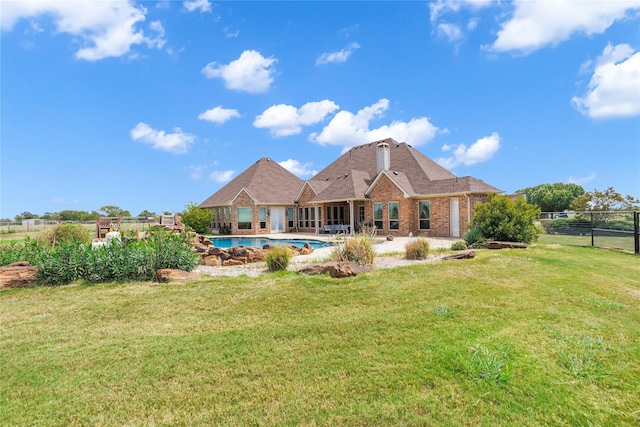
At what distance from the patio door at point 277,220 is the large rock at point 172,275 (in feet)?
70.2

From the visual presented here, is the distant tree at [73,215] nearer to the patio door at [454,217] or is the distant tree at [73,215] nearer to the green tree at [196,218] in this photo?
the green tree at [196,218]

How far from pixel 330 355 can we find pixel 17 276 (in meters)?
8.39

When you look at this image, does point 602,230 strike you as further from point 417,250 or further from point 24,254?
point 24,254

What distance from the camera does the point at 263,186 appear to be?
31.4m

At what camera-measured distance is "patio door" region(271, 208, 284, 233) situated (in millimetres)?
29828

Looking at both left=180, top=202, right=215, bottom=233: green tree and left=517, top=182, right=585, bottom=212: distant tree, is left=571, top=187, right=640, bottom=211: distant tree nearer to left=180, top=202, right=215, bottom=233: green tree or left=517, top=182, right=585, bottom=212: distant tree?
left=517, top=182, right=585, bottom=212: distant tree

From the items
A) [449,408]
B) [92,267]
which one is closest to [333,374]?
[449,408]

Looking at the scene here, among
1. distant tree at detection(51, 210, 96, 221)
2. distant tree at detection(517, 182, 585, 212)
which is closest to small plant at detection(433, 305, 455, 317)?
distant tree at detection(517, 182, 585, 212)

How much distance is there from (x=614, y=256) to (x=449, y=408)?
12.5 meters

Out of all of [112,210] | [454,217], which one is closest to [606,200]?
[454,217]

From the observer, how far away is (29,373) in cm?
399

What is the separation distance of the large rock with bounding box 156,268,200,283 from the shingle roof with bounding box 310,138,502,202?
15763 mm

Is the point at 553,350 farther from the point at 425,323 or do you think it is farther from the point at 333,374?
the point at 333,374

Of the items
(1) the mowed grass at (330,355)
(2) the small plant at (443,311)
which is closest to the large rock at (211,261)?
(1) the mowed grass at (330,355)
